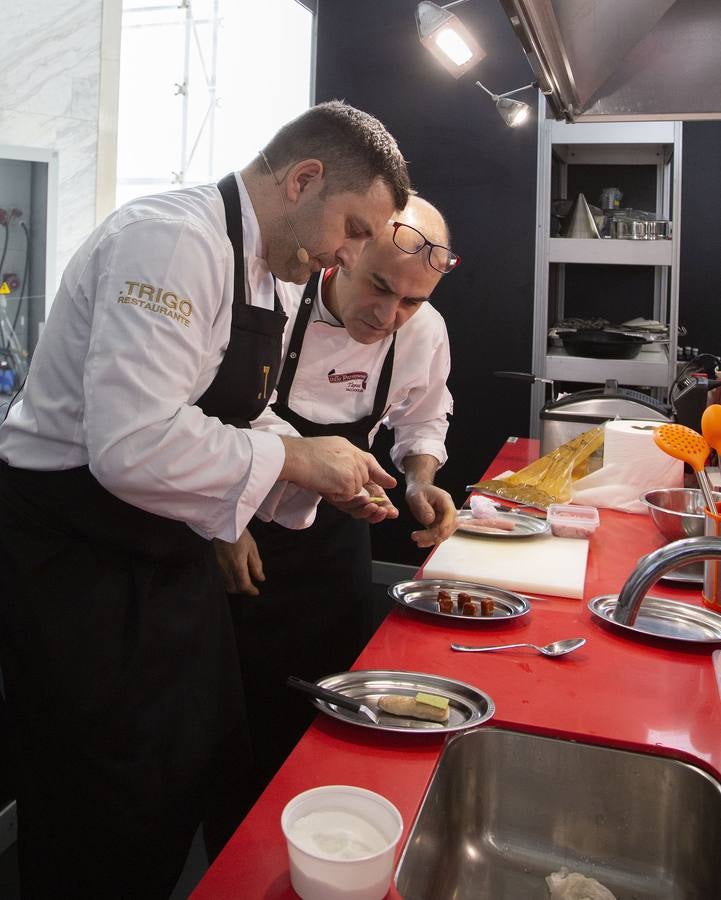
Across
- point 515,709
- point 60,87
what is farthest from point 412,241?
point 60,87

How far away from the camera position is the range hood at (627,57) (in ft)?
5.78

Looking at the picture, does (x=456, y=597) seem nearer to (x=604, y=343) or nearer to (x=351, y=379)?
(x=351, y=379)

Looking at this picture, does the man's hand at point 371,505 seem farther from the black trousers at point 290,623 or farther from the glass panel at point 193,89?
the glass panel at point 193,89

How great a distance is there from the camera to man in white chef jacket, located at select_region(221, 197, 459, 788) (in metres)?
1.90

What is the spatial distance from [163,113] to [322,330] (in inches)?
215

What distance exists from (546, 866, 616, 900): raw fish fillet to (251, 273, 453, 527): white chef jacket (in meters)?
0.88

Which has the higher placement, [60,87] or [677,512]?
[60,87]

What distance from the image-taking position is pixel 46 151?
350 centimetres

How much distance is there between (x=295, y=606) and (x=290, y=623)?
0.05m

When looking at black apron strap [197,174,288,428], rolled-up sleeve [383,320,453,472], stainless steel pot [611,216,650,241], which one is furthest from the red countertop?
stainless steel pot [611,216,650,241]

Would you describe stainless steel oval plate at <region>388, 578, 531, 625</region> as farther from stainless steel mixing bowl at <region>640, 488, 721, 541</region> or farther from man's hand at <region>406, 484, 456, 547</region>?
stainless steel mixing bowl at <region>640, 488, 721, 541</region>

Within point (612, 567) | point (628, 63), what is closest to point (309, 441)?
point (612, 567)

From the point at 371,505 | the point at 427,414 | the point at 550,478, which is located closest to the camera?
the point at 371,505

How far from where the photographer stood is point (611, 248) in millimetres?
4375
